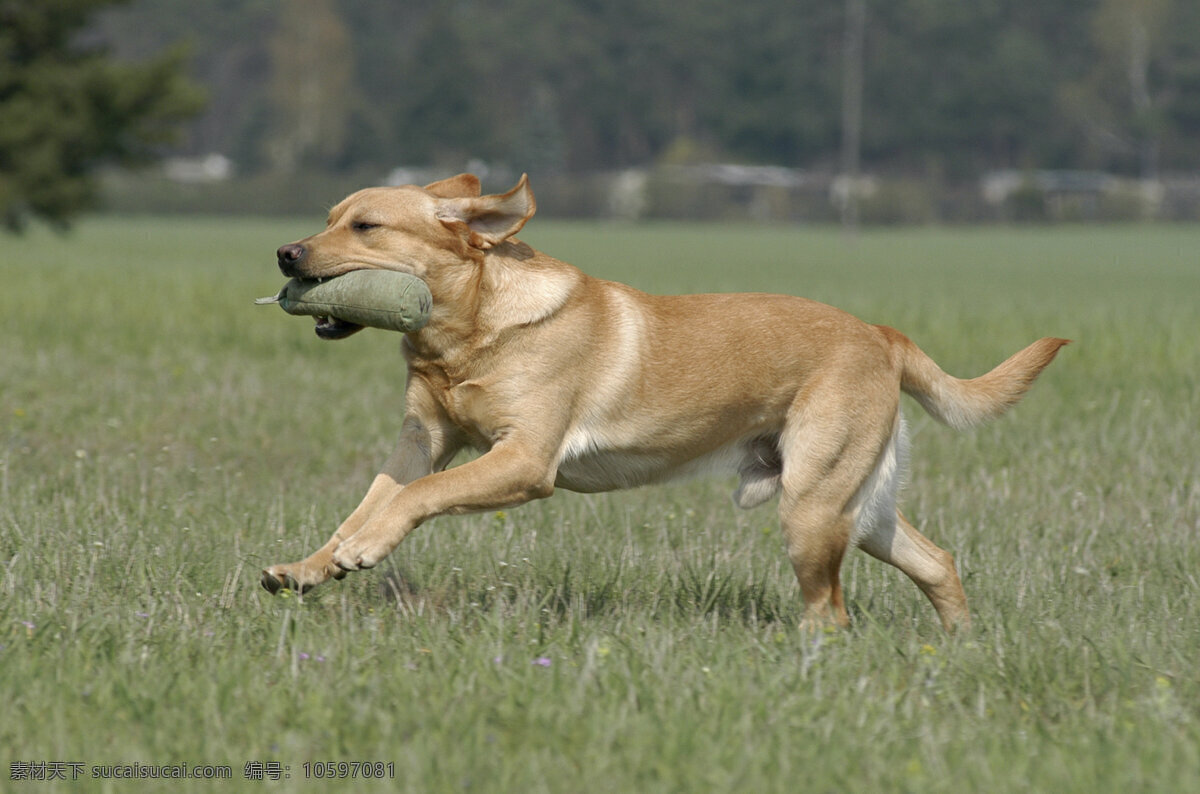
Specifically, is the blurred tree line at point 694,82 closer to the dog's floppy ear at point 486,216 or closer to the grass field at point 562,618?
the grass field at point 562,618

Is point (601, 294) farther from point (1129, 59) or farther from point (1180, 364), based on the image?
point (1129, 59)

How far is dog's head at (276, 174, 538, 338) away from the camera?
4750 mm

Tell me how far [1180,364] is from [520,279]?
24.9ft

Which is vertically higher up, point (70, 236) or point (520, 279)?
point (520, 279)

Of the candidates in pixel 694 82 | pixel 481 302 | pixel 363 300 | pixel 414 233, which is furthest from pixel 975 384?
pixel 694 82

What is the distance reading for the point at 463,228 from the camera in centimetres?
485

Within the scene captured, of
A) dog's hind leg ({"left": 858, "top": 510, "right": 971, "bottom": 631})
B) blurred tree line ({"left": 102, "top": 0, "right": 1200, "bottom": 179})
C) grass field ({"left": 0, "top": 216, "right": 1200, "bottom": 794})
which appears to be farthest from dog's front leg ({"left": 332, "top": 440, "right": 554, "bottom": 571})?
blurred tree line ({"left": 102, "top": 0, "right": 1200, "bottom": 179})

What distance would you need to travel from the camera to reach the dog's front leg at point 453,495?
4.38m

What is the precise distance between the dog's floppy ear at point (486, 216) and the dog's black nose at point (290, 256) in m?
0.48

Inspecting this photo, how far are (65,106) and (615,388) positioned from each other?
27738mm

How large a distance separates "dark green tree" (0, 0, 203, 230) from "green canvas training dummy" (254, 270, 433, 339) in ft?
87.5

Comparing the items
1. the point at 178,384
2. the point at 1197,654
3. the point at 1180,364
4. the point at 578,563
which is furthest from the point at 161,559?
the point at 1180,364

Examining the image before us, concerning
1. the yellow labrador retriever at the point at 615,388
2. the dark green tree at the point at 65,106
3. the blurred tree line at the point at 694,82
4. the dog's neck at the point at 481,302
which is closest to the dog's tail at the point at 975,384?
the yellow labrador retriever at the point at 615,388

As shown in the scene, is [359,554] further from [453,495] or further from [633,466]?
[633,466]
